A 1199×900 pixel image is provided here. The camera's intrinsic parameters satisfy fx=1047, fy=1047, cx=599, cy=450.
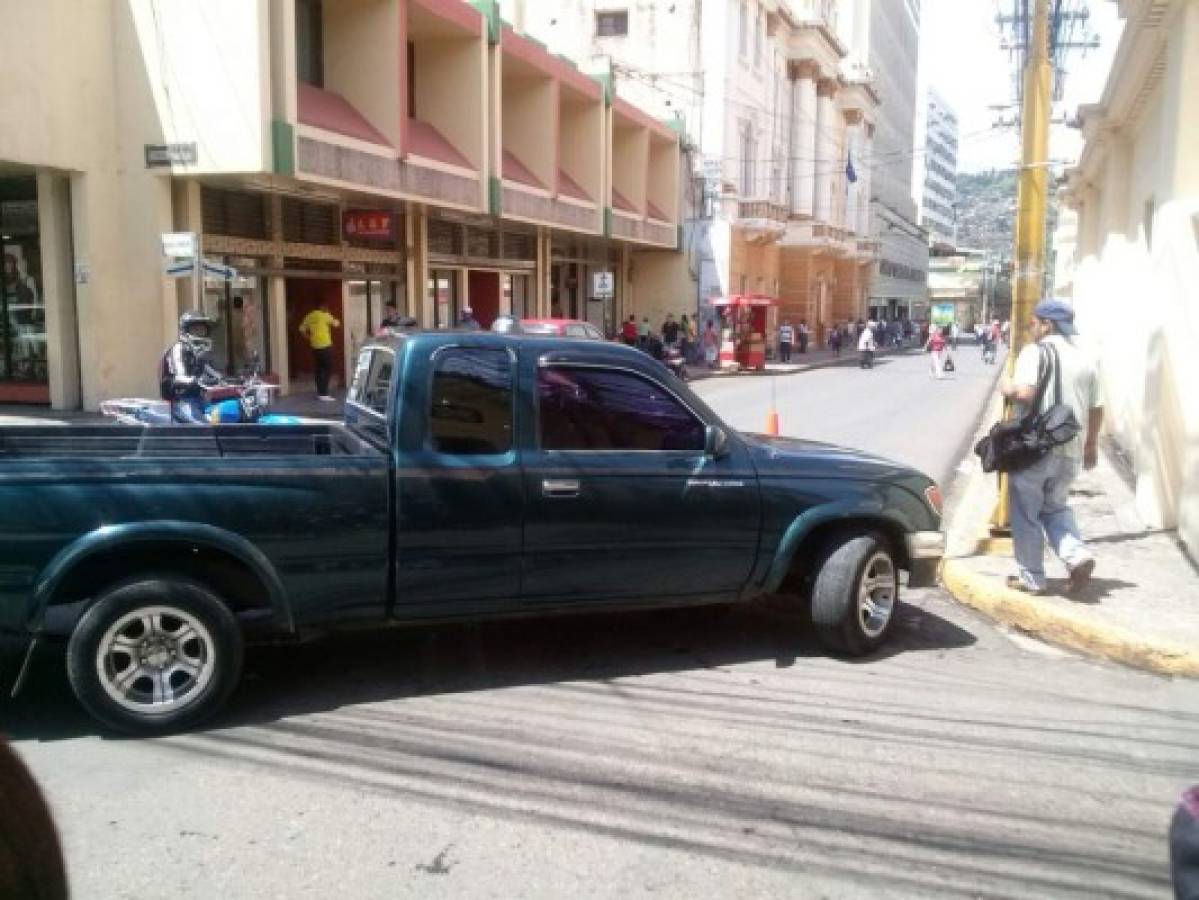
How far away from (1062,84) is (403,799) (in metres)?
35.0

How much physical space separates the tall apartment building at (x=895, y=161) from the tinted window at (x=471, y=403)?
70701 millimetres

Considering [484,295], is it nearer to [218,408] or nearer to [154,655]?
[218,408]

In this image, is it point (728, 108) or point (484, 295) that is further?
point (728, 108)

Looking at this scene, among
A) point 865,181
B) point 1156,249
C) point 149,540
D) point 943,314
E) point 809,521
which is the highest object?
point 865,181

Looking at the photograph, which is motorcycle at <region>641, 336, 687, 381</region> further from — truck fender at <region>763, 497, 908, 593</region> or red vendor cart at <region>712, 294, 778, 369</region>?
truck fender at <region>763, 497, 908, 593</region>

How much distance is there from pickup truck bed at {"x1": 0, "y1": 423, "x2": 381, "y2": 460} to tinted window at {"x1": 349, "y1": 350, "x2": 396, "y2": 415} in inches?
7.9

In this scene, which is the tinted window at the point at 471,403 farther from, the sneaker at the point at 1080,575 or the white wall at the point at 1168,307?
the white wall at the point at 1168,307

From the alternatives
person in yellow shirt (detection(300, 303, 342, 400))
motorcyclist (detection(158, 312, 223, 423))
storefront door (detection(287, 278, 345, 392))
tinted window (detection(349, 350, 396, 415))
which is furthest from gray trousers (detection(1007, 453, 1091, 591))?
storefront door (detection(287, 278, 345, 392))

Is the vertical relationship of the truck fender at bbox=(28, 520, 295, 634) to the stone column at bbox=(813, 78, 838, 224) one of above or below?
below

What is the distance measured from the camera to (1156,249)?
9.00 m

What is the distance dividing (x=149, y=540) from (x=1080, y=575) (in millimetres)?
5281

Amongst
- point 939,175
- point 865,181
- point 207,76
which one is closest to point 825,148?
point 865,181

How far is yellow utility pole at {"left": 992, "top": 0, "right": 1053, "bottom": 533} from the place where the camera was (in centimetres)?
774

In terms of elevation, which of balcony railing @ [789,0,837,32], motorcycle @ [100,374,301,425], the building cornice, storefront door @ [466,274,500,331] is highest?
balcony railing @ [789,0,837,32]
